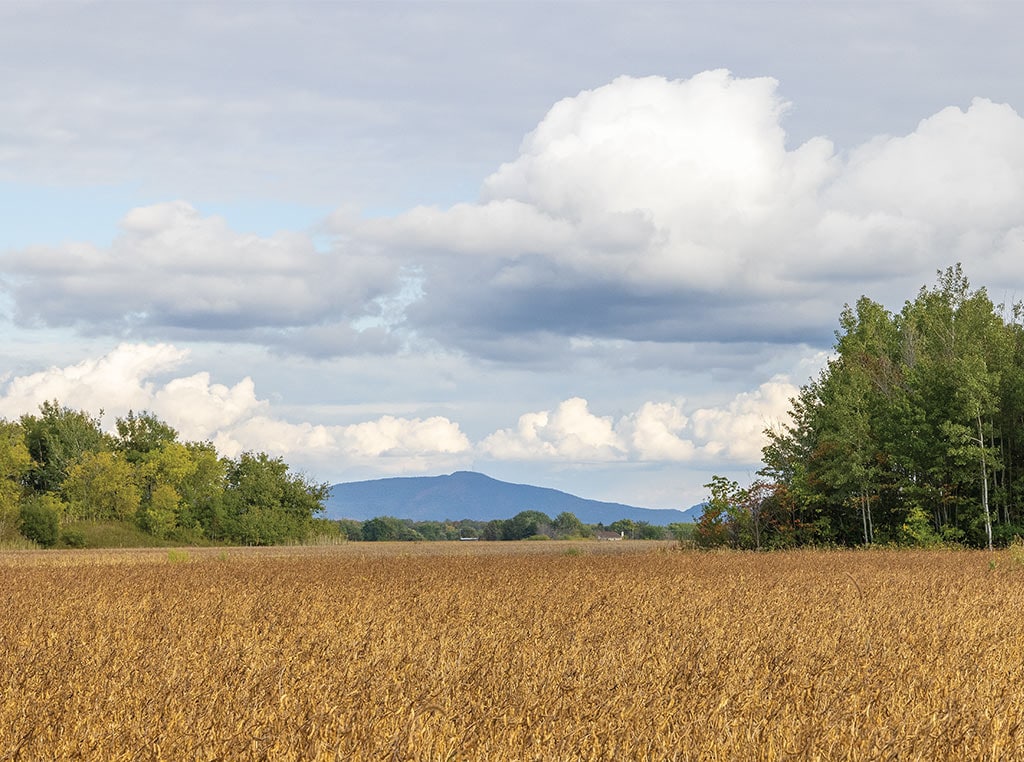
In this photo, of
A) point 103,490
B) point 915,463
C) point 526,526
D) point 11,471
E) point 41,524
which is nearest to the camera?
point 915,463

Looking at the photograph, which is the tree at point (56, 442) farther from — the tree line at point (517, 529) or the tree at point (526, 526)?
the tree at point (526, 526)

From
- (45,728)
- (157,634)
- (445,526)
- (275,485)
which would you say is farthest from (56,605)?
(445,526)

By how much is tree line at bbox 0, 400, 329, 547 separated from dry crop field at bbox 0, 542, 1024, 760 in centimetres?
4961

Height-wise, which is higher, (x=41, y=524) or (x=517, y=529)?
(x=41, y=524)

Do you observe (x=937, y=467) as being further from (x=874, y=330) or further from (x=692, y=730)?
(x=692, y=730)

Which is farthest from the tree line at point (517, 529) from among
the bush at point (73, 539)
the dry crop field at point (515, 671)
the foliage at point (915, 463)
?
the dry crop field at point (515, 671)

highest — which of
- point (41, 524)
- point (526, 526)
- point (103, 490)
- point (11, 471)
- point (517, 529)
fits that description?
point (11, 471)

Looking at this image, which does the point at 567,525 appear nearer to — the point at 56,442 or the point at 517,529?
the point at 517,529

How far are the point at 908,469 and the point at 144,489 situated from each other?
47053 millimetres

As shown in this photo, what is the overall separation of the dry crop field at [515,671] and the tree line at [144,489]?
1953 inches

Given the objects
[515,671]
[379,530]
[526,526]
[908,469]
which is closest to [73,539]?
[908,469]

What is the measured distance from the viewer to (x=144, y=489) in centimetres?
6750

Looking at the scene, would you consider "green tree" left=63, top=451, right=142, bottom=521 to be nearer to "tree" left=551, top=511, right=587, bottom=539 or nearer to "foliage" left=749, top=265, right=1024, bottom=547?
"foliage" left=749, top=265, right=1024, bottom=547

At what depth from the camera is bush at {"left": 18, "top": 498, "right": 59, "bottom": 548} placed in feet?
197
